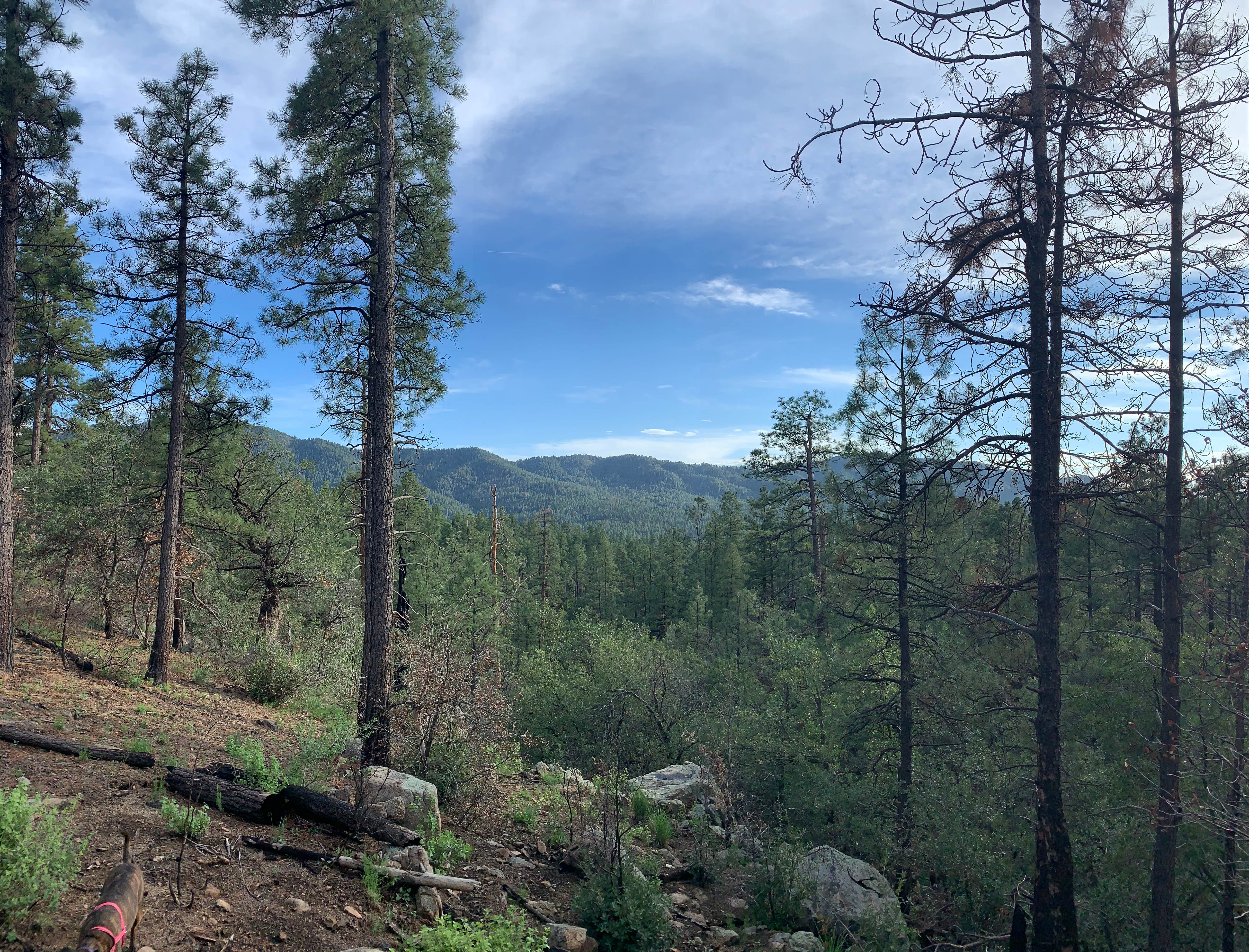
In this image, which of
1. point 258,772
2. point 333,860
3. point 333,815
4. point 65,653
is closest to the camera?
point 333,860

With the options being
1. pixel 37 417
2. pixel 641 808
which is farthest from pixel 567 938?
pixel 37 417

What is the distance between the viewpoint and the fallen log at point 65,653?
35.3 feet

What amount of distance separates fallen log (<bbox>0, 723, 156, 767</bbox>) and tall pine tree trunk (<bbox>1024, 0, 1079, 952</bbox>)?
830 centimetres

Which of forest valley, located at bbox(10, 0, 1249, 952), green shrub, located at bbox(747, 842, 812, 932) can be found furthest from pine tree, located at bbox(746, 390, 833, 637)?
green shrub, located at bbox(747, 842, 812, 932)

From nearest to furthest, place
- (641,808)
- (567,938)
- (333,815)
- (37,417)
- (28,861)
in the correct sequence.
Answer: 1. (28,861)
2. (567,938)
3. (333,815)
4. (641,808)
5. (37,417)

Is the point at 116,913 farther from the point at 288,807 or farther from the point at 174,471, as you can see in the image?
the point at 174,471

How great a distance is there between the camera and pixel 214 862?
15.1ft

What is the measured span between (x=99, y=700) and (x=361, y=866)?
21.3 feet

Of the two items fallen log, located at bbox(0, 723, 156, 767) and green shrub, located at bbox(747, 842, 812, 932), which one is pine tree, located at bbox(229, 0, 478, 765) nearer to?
fallen log, located at bbox(0, 723, 156, 767)

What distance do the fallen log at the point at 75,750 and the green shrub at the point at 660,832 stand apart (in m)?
6.18

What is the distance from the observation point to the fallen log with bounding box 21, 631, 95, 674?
1075 centimetres

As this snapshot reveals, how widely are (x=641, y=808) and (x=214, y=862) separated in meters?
6.46

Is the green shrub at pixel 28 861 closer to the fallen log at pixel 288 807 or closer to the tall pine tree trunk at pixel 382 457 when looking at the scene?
the fallen log at pixel 288 807

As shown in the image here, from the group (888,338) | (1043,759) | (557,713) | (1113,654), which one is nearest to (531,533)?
(557,713)
